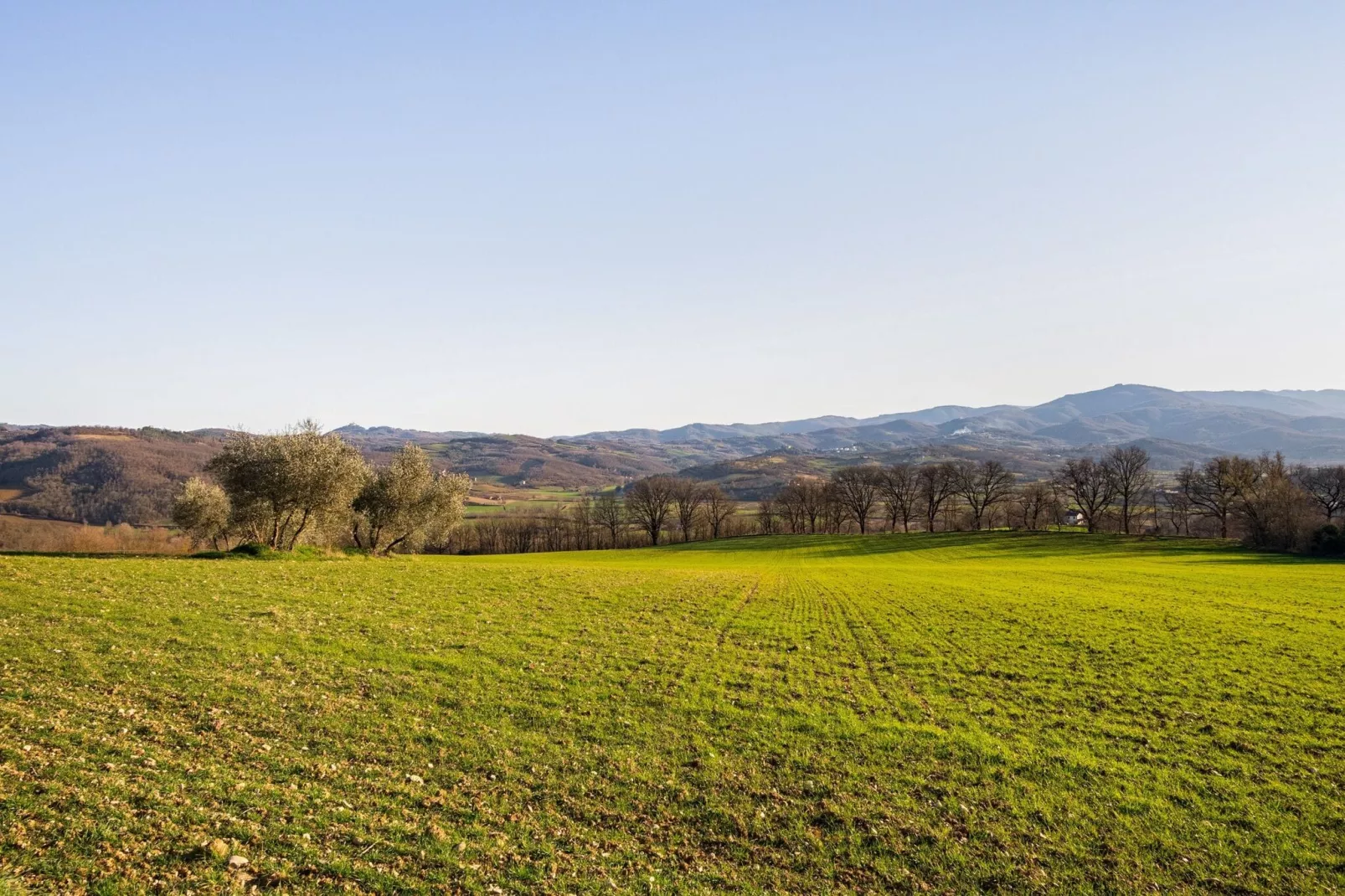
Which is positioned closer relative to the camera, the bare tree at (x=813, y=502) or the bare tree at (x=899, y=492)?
the bare tree at (x=899, y=492)

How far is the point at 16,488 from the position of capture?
16000 centimetres

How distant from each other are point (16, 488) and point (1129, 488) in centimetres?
25946

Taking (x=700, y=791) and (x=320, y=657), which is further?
(x=320, y=657)

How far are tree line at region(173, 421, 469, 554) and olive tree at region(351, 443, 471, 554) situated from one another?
0.26ft

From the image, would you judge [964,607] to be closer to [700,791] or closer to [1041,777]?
[1041,777]

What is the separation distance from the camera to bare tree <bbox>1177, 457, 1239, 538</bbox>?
93.8 metres

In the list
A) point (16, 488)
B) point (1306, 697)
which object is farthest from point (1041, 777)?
point (16, 488)

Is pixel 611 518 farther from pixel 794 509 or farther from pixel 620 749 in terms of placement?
pixel 620 749

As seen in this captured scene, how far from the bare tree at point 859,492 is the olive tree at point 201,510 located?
334 ft

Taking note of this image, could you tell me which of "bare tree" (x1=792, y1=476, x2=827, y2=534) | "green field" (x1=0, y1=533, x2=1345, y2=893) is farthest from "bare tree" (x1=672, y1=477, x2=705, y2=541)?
"green field" (x1=0, y1=533, x2=1345, y2=893)

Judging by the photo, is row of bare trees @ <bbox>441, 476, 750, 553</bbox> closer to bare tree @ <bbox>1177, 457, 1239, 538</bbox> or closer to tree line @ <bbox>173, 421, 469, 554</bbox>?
tree line @ <bbox>173, 421, 469, 554</bbox>

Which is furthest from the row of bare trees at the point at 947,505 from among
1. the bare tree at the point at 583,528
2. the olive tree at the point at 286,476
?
the olive tree at the point at 286,476

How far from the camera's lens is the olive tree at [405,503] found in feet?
191

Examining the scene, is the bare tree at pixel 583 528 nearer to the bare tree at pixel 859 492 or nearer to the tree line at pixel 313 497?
the bare tree at pixel 859 492
